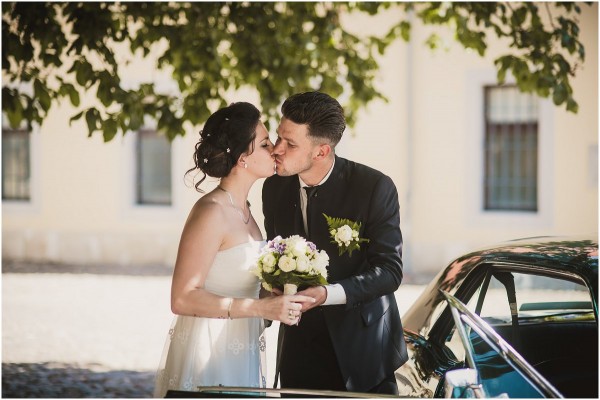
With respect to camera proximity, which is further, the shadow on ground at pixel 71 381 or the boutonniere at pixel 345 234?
the shadow on ground at pixel 71 381

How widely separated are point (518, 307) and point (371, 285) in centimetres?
96

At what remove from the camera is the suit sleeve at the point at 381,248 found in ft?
11.1

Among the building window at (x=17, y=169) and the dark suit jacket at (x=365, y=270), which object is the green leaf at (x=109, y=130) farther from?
the building window at (x=17, y=169)

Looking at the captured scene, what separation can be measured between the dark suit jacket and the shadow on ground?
12.9 feet

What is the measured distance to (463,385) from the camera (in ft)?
7.98

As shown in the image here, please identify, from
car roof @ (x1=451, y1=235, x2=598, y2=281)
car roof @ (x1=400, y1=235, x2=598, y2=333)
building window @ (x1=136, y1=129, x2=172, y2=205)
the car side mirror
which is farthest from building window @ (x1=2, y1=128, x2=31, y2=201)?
the car side mirror

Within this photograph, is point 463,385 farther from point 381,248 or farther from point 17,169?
point 17,169

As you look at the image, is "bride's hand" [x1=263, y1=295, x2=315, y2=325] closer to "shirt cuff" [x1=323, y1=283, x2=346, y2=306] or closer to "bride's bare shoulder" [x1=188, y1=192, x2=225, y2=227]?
"shirt cuff" [x1=323, y1=283, x2=346, y2=306]

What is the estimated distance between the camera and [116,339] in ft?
31.5

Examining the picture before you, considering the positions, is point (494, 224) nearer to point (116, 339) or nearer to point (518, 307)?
point (116, 339)

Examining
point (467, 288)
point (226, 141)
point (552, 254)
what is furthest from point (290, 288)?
point (552, 254)

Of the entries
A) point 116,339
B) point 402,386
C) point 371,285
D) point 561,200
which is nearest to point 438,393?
point 402,386

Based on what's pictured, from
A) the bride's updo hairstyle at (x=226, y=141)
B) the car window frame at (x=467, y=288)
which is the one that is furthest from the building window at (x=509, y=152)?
the bride's updo hairstyle at (x=226, y=141)

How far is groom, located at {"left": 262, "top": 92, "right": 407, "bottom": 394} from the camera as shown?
3482 mm
